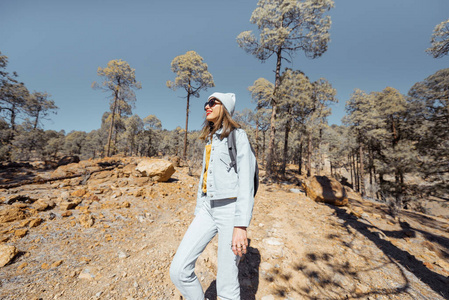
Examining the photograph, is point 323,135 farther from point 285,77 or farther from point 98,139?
point 98,139

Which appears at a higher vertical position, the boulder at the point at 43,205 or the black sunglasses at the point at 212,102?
the black sunglasses at the point at 212,102

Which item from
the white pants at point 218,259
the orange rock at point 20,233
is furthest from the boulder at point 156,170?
the white pants at point 218,259

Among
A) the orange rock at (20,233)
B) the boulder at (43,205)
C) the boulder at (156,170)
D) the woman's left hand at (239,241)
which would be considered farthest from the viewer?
the boulder at (156,170)

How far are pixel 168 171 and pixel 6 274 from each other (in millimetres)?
4736

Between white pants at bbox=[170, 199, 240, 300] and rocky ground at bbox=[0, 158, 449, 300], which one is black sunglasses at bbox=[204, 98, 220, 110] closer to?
white pants at bbox=[170, 199, 240, 300]

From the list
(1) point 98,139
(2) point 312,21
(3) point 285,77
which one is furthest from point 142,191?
(1) point 98,139

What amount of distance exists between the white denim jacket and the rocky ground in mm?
1747

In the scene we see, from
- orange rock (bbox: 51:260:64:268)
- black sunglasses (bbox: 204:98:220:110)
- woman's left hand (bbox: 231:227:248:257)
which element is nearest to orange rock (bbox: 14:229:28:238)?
orange rock (bbox: 51:260:64:268)

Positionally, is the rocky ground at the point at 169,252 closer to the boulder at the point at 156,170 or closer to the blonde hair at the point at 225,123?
the boulder at the point at 156,170

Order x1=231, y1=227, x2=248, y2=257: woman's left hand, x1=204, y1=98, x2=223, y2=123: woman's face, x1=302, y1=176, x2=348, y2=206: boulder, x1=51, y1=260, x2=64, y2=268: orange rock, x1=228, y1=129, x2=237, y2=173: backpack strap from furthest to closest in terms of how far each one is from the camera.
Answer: x1=302, y1=176, x2=348, y2=206: boulder, x1=51, y1=260, x2=64, y2=268: orange rock, x1=204, y1=98, x2=223, y2=123: woman's face, x1=228, y1=129, x2=237, y2=173: backpack strap, x1=231, y1=227, x2=248, y2=257: woman's left hand

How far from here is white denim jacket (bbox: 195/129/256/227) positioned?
4.68 feet

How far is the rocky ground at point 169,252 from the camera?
7.22 feet

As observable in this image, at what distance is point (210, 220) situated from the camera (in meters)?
1.68

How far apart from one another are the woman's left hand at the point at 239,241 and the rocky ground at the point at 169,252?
4.67ft
